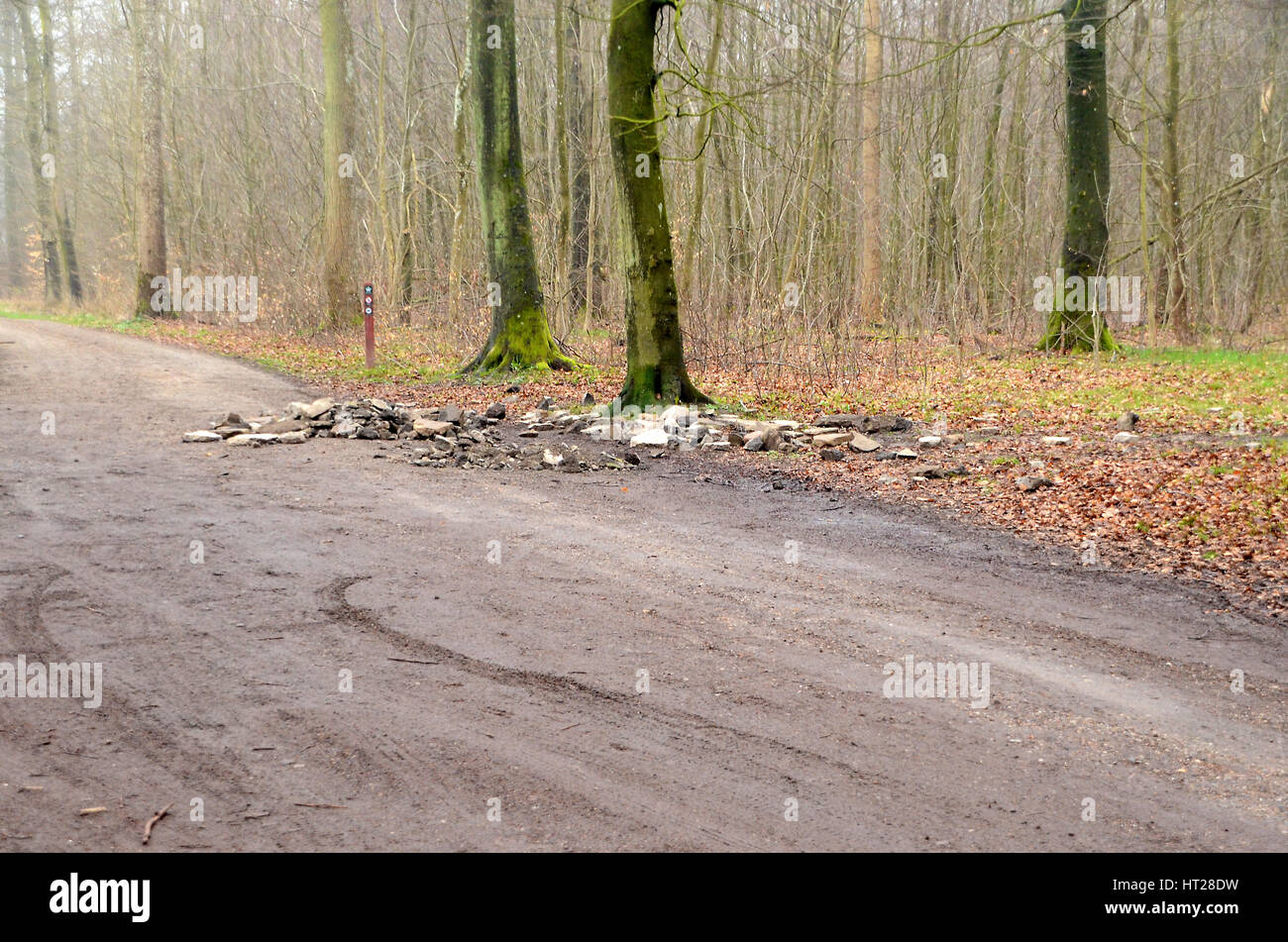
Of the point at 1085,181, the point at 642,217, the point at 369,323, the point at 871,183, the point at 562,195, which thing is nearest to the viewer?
the point at 642,217

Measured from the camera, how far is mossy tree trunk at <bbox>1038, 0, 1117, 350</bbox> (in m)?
18.5

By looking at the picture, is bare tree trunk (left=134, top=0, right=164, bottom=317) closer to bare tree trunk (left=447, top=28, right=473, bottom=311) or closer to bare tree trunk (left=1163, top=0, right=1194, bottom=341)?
bare tree trunk (left=447, top=28, right=473, bottom=311)

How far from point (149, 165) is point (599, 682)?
3019cm

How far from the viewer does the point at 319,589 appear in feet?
21.5

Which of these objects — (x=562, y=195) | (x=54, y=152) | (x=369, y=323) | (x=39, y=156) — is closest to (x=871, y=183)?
(x=562, y=195)

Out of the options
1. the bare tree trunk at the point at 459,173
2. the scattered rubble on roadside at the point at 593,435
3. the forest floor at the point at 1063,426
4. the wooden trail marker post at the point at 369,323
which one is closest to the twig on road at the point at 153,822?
the forest floor at the point at 1063,426

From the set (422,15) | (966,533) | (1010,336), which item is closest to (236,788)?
(966,533)

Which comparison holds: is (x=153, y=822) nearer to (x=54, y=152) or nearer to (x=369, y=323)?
(x=369, y=323)

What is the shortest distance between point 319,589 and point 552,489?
3754mm

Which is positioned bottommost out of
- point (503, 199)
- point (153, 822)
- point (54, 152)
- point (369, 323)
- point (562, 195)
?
point (153, 822)

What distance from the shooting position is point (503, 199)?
16.8m

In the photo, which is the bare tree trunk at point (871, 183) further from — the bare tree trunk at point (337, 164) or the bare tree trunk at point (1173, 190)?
the bare tree trunk at point (337, 164)

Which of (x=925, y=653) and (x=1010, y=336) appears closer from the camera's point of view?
(x=925, y=653)
